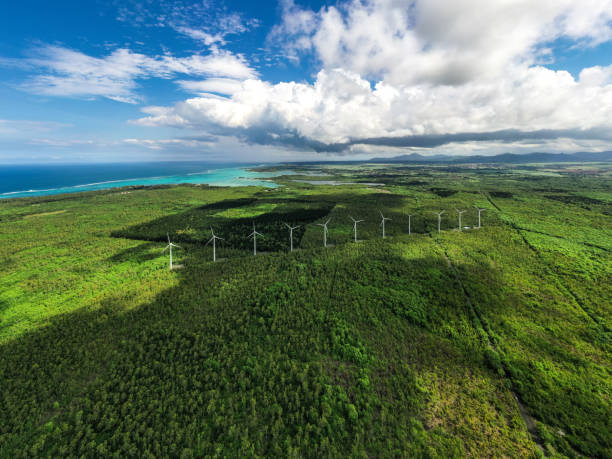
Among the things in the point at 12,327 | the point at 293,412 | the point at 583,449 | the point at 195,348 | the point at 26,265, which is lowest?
the point at 583,449

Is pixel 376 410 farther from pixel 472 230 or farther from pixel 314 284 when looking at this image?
pixel 472 230

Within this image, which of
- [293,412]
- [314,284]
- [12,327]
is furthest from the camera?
[314,284]

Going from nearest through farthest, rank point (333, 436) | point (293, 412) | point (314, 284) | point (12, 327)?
point (333, 436) → point (293, 412) → point (12, 327) → point (314, 284)

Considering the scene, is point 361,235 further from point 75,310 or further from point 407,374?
point 75,310

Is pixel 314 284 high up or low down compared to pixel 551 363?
up

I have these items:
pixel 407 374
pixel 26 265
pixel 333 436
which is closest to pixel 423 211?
pixel 407 374

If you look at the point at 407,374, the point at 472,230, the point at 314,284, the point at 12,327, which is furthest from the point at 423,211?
the point at 12,327

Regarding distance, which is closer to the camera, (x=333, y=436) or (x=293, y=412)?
(x=333, y=436)
